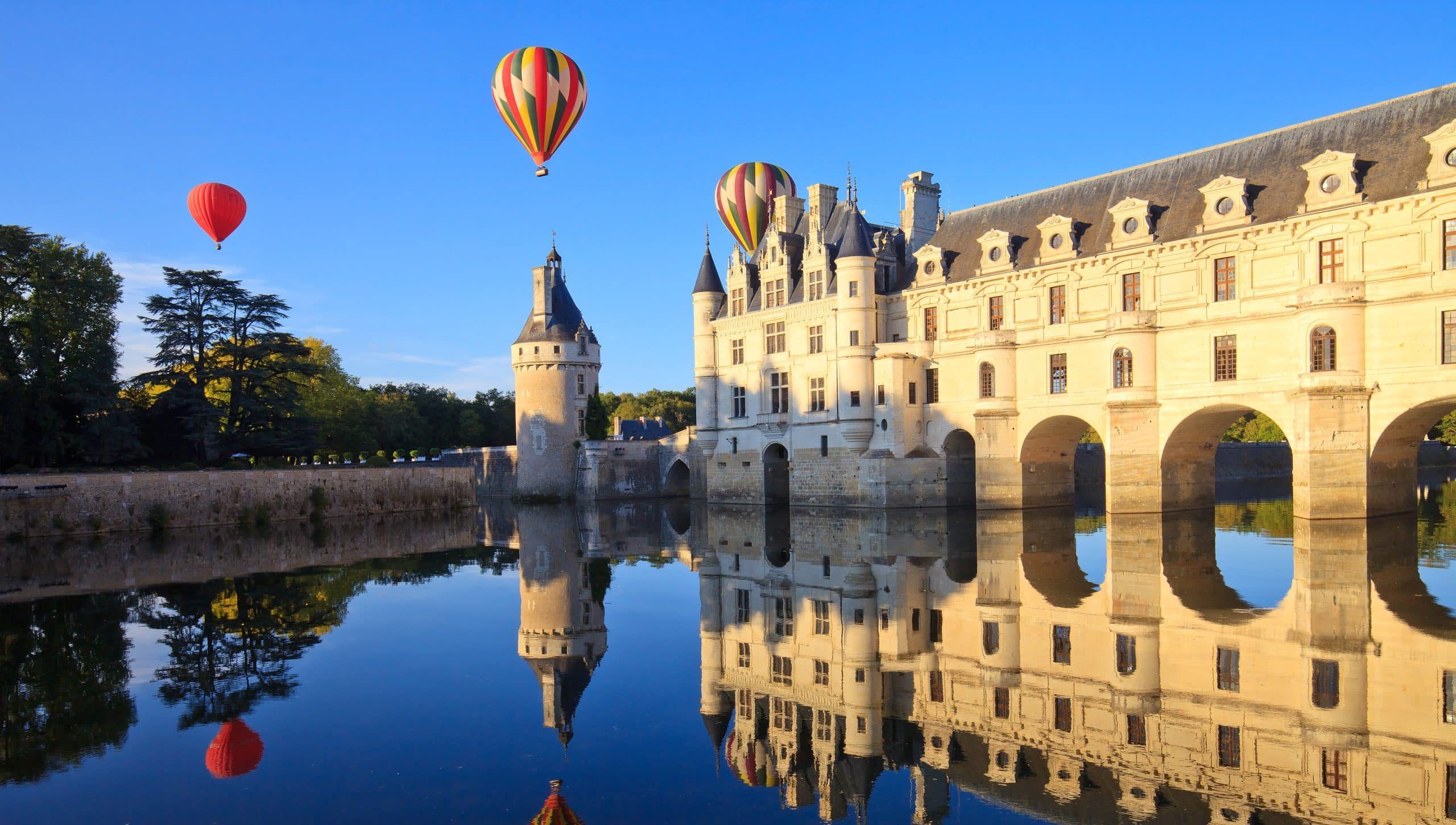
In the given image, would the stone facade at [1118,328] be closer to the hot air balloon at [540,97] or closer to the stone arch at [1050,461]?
the stone arch at [1050,461]

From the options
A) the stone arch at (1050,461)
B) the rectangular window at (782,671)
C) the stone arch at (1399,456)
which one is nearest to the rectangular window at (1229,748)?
the rectangular window at (782,671)

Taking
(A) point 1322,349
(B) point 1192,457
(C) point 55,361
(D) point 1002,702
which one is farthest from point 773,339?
(D) point 1002,702

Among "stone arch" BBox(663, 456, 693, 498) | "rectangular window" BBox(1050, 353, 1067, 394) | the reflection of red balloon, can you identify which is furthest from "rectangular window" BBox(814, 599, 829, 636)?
"stone arch" BBox(663, 456, 693, 498)

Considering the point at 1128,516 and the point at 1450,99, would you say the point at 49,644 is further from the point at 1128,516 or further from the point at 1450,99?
the point at 1450,99

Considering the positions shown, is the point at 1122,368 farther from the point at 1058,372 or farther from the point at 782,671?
the point at 782,671

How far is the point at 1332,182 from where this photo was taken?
2203 cm

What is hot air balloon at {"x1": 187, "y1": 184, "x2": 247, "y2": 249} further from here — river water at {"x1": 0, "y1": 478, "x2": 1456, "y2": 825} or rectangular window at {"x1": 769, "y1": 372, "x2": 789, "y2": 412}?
rectangular window at {"x1": 769, "y1": 372, "x2": 789, "y2": 412}

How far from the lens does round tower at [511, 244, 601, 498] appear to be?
146ft

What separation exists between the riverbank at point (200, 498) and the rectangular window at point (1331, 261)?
32181 mm

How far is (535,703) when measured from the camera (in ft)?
30.2

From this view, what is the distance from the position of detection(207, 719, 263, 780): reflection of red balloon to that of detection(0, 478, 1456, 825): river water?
37mm

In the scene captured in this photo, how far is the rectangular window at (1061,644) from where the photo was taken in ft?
32.3

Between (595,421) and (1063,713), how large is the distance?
37643 millimetres

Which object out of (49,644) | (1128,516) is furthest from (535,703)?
(1128,516)
